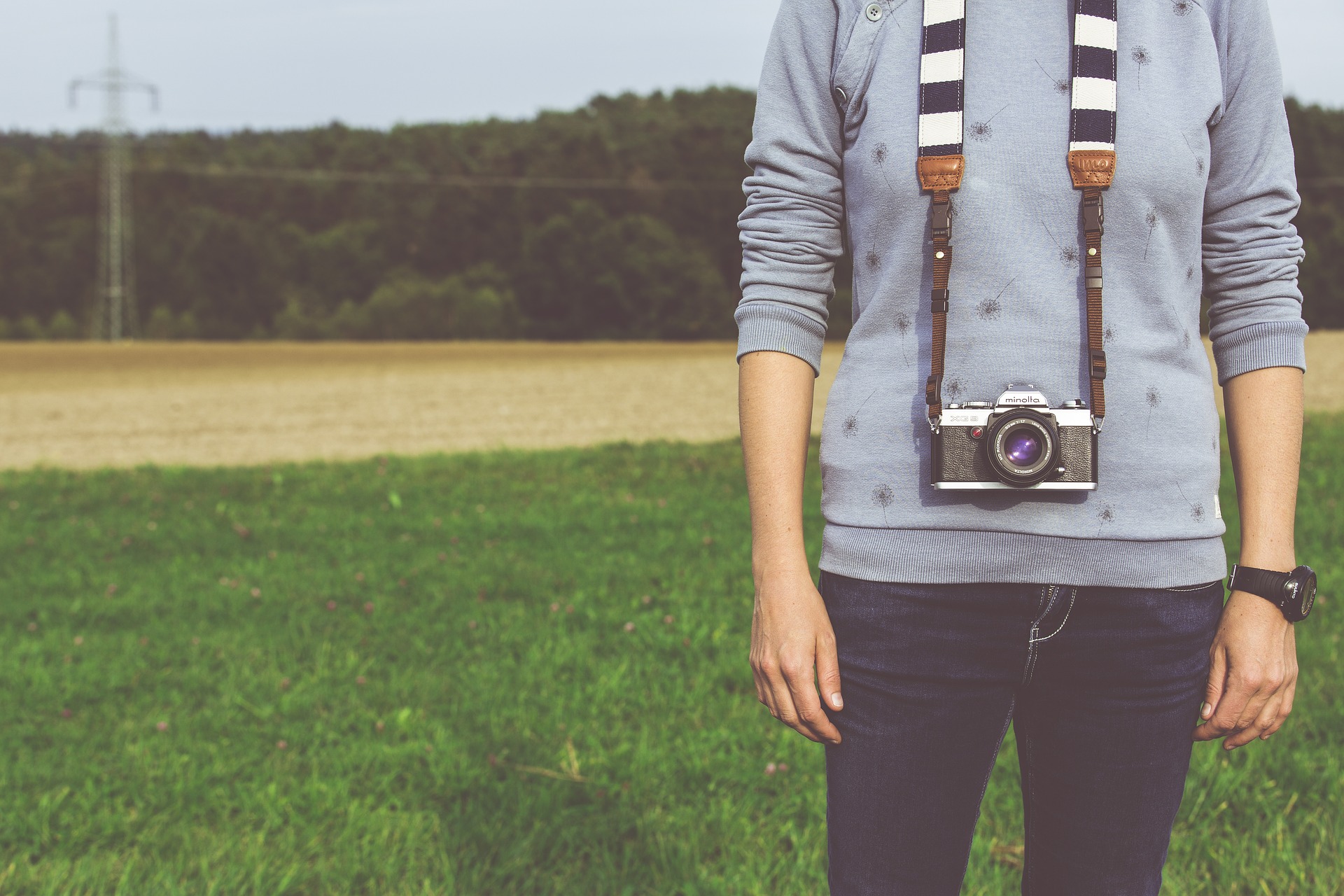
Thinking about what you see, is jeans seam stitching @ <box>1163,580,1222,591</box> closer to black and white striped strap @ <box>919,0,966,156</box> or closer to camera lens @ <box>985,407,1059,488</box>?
camera lens @ <box>985,407,1059,488</box>

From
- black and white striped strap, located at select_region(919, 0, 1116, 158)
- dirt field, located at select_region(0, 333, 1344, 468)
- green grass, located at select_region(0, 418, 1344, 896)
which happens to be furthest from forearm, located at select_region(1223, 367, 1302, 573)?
dirt field, located at select_region(0, 333, 1344, 468)

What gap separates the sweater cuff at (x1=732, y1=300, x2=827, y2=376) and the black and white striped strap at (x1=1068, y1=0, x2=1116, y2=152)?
0.32 m

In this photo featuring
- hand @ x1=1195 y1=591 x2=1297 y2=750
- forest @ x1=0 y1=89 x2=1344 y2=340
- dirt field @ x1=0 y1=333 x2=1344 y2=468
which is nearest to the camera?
hand @ x1=1195 y1=591 x2=1297 y2=750

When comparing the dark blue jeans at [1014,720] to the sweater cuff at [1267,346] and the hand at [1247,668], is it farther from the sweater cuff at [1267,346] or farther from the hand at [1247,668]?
the sweater cuff at [1267,346]

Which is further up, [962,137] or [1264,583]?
[962,137]

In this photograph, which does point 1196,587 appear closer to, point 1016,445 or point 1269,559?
point 1269,559

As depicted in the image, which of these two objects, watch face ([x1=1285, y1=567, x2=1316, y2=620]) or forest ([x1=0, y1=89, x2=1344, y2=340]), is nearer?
watch face ([x1=1285, y1=567, x2=1316, y2=620])

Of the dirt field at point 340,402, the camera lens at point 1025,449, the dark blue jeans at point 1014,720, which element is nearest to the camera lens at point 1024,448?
the camera lens at point 1025,449

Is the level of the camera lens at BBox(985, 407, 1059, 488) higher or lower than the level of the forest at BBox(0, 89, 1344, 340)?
lower

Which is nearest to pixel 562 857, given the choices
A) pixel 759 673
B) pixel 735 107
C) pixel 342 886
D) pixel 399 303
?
pixel 342 886

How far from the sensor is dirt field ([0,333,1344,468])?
11008 millimetres

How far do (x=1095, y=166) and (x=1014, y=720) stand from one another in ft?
2.00

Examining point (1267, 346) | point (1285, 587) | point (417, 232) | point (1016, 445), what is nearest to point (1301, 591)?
point (1285, 587)

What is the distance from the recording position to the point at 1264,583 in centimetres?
115
